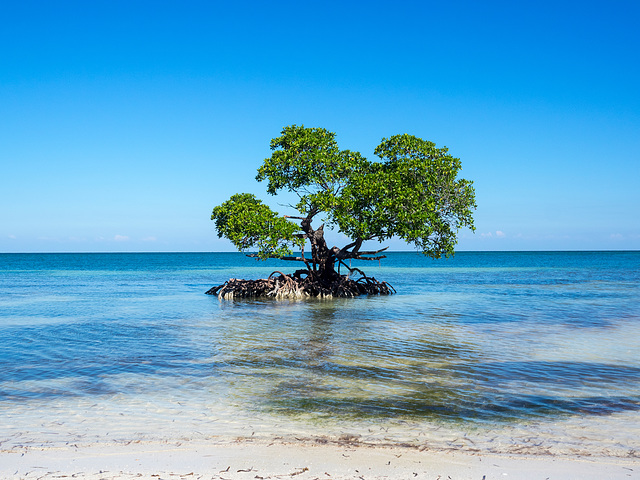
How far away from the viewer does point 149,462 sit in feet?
18.7

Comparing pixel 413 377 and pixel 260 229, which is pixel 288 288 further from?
pixel 413 377

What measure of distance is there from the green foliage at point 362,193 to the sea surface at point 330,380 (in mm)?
6352

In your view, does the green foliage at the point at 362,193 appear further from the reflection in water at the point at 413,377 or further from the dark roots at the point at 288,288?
the reflection in water at the point at 413,377

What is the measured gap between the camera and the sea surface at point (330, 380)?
269 inches

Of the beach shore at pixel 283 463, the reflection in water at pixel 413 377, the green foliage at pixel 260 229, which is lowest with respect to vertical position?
the reflection in water at pixel 413 377

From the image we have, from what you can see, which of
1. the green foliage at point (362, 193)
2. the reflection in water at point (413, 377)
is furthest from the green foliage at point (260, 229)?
the reflection in water at point (413, 377)

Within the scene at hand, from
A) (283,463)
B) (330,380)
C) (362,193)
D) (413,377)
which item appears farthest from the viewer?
(362,193)

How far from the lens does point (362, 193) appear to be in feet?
79.4

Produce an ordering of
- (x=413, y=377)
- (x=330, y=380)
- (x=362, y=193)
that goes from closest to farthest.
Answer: (x=330, y=380), (x=413, y=377), (x=362, y=193)

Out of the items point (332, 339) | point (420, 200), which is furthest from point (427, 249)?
point (332, 339)

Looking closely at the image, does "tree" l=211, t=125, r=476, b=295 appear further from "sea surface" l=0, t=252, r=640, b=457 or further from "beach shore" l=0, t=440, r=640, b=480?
"beach shore" l=0, t=440, r=640, b=480

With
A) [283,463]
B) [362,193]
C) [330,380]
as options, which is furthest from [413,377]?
[362,193]

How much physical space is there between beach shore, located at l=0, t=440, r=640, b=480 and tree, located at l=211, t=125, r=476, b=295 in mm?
18285

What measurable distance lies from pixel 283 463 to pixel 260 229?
Result: 63.1 feet
